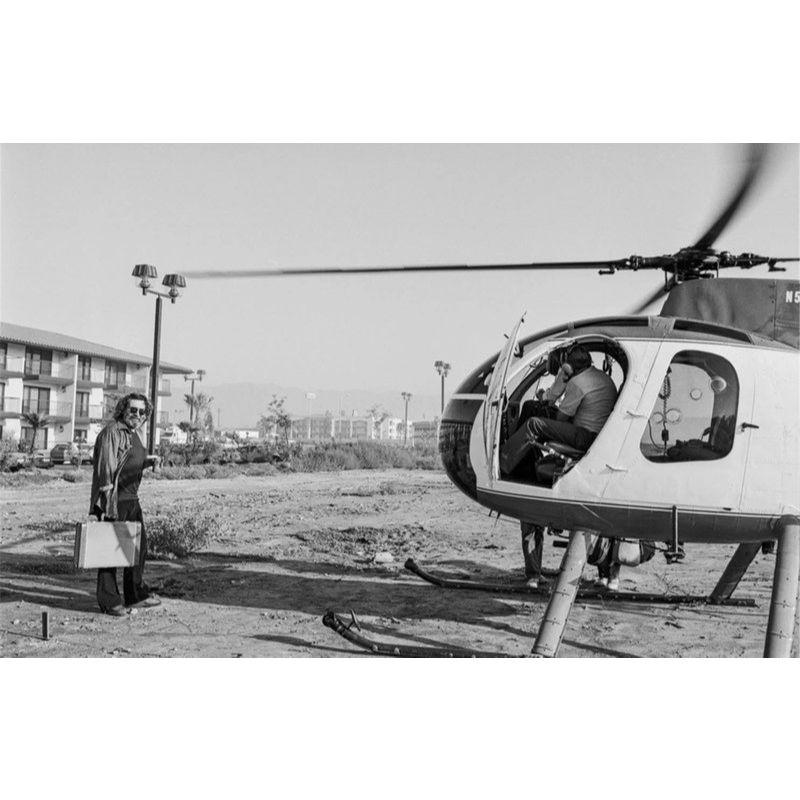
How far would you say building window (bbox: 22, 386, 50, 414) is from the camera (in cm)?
4759

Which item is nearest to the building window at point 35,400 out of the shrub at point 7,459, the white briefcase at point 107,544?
the shrub at point 7,459

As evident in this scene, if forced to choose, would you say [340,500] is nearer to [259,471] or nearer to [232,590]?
[232,590]

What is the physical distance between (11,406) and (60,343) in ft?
19.4

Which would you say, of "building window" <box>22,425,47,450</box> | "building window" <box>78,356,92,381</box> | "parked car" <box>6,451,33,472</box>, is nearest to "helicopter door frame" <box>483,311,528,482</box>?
"parked car" <box>6,451,33,472</box>

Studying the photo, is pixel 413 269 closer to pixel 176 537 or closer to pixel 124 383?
pixel 176 537

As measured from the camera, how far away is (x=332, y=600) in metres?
8.05

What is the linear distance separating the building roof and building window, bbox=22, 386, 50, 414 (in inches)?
114

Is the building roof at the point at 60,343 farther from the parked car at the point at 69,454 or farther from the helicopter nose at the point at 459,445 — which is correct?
the helicopter nose at the point at 459,445

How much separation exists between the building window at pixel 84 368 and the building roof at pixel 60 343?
27.4 inches

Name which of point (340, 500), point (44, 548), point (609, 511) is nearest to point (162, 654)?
point (609, 511)

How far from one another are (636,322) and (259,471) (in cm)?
2691

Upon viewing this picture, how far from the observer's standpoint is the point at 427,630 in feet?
22.7

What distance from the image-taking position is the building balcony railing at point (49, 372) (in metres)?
47.4

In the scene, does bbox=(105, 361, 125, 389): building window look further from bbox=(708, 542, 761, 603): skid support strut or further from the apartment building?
bbox=(708, 542, 761, 603): skid support strut
